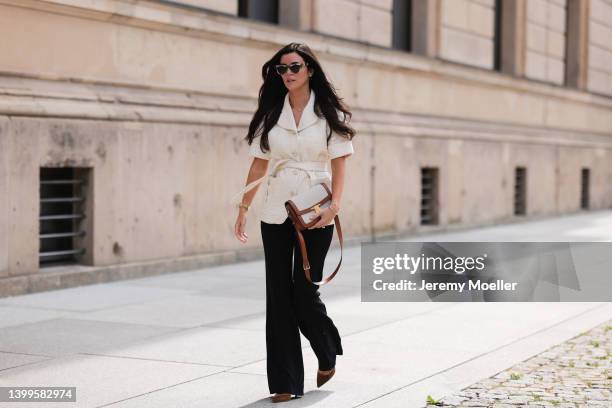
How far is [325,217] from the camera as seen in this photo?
5.81 metres

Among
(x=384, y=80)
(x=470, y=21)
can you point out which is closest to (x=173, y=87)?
(x=384, y=80)

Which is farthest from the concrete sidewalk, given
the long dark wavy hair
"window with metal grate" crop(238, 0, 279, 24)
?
"window with metal grate" crop(238, 0, 279, 24)

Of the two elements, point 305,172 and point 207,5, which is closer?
point 305,172

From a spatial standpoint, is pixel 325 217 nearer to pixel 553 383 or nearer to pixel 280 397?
pixel 280 397

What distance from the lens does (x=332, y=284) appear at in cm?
1119

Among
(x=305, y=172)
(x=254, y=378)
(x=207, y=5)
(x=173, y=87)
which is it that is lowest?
(x=254, y=378)

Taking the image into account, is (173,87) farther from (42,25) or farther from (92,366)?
(92,366)

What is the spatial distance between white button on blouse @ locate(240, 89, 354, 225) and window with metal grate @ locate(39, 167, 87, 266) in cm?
538

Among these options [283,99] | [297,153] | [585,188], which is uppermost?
[283,99]

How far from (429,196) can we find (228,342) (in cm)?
1127

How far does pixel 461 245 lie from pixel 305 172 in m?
10.9

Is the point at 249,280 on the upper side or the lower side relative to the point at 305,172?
lower

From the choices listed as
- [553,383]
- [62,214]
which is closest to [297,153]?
[553,383]

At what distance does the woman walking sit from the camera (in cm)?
588
